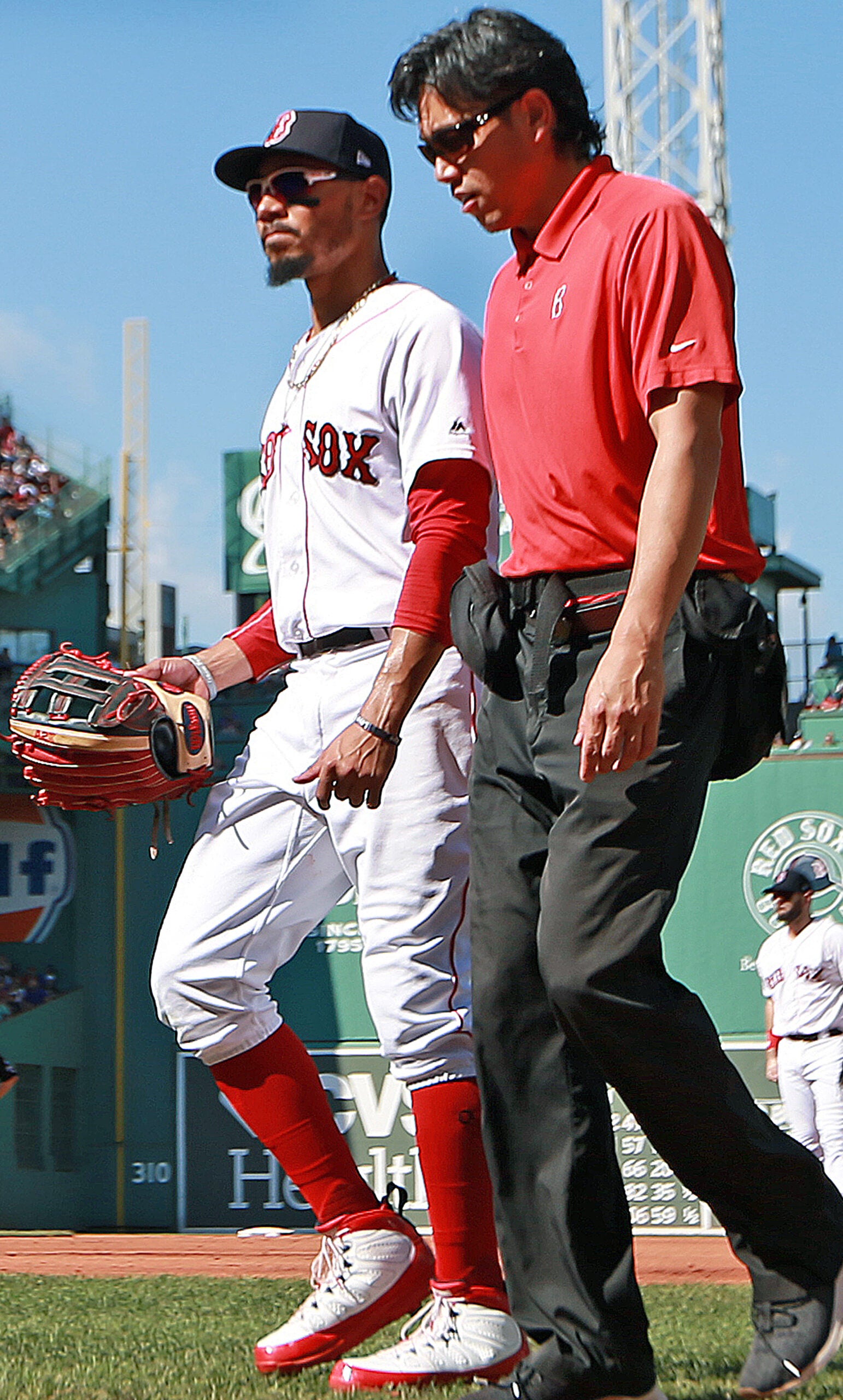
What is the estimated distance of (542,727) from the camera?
2678 millimetres

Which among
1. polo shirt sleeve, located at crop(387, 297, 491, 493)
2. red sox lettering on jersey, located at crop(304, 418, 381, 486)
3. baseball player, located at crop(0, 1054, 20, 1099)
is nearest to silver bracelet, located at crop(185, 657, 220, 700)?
red sox lettering on jersey, located at crop(304, 418, 381, 486)

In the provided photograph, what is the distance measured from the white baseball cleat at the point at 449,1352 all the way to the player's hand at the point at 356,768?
0.90 m

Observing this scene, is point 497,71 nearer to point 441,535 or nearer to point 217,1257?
point 441,535

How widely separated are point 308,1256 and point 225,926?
9.32 meters

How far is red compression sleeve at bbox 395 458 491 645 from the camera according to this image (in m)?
3.29

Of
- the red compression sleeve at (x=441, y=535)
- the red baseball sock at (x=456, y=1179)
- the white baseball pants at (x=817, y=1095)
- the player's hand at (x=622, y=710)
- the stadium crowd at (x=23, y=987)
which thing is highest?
the red compression sleeve at (x=441, y=535)

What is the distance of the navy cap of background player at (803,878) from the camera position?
1073cm

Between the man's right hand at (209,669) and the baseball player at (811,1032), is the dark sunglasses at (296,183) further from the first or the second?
the baseball player at (811,1032)

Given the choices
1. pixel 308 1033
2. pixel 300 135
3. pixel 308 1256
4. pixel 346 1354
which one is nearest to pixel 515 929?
pixel 346 1354

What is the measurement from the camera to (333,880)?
366cm

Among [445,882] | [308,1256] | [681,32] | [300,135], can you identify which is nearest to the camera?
[445,882]

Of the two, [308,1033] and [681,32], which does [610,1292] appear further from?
[681,32]

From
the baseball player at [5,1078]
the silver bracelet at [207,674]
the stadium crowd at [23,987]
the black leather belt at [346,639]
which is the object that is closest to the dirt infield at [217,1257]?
the stadium crowd at [23,987]

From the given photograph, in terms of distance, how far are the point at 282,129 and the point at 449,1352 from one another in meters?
2.47
